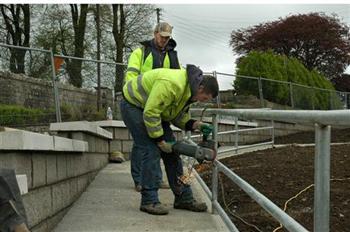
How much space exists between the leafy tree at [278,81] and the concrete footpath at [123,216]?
32.5 ft

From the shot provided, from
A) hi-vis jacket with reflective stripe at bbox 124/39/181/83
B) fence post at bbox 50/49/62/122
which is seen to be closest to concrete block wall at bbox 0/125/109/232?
hi-vis jacket with reflective stripe at bbox 124/39/181/83

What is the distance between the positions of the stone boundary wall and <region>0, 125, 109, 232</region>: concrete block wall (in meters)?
1.28

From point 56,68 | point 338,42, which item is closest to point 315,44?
point 338,42

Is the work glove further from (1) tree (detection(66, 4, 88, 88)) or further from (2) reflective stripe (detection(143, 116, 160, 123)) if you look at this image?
(1) tree (detection(66, 4, 88, 88))

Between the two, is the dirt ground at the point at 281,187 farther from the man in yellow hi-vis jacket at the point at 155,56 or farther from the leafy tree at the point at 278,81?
the leafy tree at the point at 278,81

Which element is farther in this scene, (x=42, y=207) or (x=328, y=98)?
(x=328, y=98)

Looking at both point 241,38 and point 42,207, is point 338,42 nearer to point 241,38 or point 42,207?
point 241,38

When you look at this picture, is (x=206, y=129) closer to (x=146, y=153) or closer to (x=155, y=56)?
(x=146, y=153)

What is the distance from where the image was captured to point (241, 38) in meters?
31.0

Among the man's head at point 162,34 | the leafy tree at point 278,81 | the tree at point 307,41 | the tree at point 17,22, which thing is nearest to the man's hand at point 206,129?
the man's head at point 162,34

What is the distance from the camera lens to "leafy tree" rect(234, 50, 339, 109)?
49.8ft

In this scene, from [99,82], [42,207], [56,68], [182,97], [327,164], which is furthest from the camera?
[99,82]

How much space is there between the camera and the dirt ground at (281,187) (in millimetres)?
4332

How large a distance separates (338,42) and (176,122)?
89.5 ft
